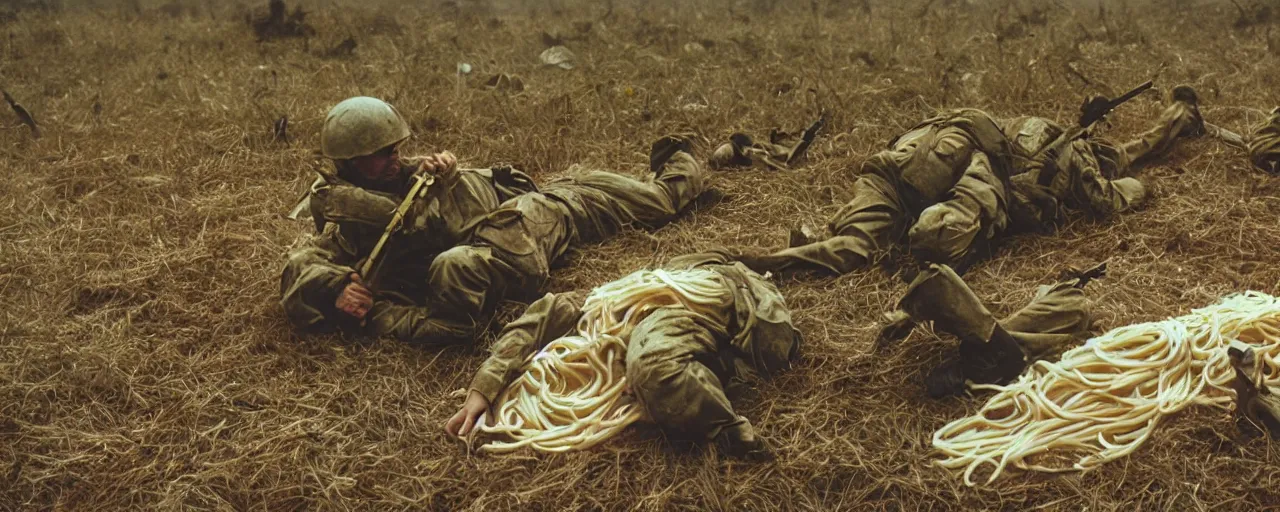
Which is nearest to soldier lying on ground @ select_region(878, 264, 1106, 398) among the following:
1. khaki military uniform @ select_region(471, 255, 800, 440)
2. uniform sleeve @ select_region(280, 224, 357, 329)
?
khaki military uniform @ select_region(471, 255, 800, 440)

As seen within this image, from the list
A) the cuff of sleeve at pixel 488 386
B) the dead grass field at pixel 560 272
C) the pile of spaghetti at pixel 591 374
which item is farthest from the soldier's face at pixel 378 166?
the cuff of sleeve at pixel 488 386

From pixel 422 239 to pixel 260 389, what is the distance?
0.94 metres

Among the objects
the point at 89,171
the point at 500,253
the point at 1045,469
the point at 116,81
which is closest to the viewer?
the point at 1045,469

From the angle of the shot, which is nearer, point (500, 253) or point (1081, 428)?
point (1081, 428)

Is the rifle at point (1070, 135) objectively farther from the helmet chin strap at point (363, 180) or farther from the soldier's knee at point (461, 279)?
the helmet chin strap at point (363, 180)

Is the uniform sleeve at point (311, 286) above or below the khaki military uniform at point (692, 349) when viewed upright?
below

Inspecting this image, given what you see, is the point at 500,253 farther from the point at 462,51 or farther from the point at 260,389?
the point at 462,51

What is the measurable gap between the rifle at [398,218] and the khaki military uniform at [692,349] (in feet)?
2.07

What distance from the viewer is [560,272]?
527 cm

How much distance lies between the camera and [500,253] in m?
4.79

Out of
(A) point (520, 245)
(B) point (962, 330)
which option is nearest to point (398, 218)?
(A) point (520, 245)

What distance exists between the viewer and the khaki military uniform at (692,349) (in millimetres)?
3719

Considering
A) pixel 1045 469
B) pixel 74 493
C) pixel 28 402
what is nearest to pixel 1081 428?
pixel 1045 469

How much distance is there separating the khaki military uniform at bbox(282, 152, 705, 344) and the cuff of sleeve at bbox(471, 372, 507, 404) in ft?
1.89
